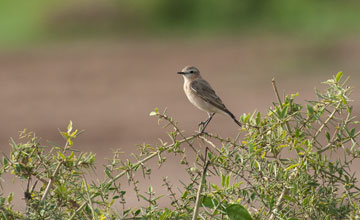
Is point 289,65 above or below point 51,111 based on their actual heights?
above

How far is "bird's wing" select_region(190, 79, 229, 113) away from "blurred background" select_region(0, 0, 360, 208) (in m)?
8.68

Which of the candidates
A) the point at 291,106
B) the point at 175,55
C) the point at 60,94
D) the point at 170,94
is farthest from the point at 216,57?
the point at 291,106

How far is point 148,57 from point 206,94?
591 inches

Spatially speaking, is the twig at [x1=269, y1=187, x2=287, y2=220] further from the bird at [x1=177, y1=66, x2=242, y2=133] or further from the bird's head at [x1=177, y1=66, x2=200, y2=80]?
the bird's head at [x1=177, y1=66, x2=200, y2=80]

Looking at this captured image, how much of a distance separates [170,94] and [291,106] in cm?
1602

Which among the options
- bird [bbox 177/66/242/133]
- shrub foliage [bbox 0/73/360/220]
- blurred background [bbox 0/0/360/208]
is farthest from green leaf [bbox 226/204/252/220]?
blurred background [bbox 0/0/360/208]

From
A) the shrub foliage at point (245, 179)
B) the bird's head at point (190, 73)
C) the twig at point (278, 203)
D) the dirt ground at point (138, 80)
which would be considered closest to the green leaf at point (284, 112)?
the shrub foliage at point (245, 179)

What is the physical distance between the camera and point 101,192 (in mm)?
2115

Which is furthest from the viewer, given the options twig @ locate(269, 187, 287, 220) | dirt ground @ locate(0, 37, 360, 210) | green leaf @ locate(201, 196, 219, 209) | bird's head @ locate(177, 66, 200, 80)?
dirt ground @ locate(0, 37, 360, 210)

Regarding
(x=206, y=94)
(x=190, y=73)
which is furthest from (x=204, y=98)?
(x=190, y=73)

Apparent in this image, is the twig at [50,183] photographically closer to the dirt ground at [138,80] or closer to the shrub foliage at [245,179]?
the shrub foliage at [245,179]

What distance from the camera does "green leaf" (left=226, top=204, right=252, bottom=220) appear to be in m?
2.02

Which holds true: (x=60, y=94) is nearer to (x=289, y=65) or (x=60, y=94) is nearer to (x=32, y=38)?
(x=32, y=38)

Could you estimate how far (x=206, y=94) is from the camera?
251 inches
